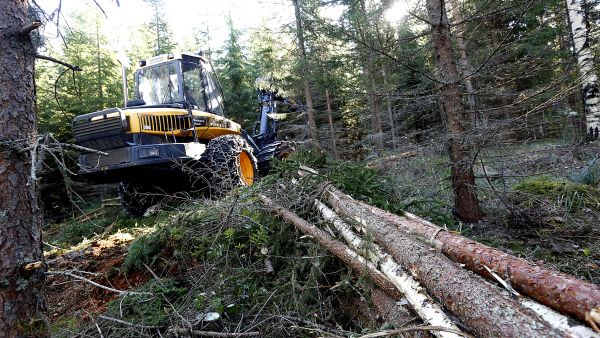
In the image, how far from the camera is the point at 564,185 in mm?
4895

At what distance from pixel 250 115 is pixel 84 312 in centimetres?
1639

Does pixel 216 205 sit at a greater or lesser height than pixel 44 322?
greater

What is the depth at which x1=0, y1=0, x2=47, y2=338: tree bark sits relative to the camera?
2.15 metres

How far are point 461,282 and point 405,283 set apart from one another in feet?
1.34

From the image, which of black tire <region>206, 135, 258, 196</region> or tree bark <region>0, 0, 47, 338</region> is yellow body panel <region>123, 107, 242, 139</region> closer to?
black tire <region>206, 135, 258, 196</region>

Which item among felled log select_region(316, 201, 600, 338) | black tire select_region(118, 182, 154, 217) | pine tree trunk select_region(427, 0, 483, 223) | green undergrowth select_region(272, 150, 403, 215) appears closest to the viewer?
felled log select_region(316, 201, 600, 338)

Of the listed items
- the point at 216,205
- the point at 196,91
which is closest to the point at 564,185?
the point at 216,205

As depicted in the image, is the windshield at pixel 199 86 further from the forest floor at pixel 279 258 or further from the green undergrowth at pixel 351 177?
the green undergrowth at pixel 351 177

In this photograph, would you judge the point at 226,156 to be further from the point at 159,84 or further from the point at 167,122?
the point at 159,84

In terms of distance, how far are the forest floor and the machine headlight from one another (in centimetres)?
141

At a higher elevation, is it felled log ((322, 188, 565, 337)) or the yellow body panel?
the yellow body panel

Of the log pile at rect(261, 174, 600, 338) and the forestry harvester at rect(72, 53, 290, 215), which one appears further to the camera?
the forestry harvester at rect(72, 53, 290, 215)

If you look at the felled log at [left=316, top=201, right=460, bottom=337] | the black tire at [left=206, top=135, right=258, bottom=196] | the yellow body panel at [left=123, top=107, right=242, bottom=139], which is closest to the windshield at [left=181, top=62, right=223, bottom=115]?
the yellow body panel at [left=123, top=107, right=242, bottom=139]

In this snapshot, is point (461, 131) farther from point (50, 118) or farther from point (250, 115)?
point (250, 115)
